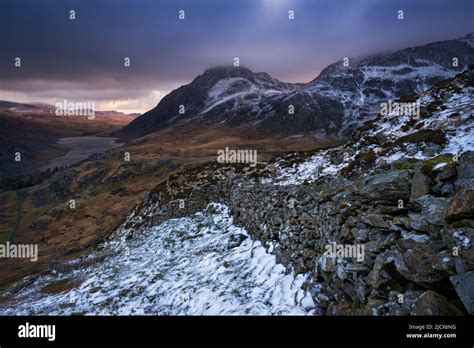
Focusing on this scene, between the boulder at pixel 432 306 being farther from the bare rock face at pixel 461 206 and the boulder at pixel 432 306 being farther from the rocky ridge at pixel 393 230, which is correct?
the bare rock face at pixel 461 206

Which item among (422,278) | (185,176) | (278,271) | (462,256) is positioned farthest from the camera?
(185,176)

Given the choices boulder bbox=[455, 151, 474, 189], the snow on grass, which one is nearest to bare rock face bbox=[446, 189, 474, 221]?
boulder bbox=[455, 151, 474, 189]

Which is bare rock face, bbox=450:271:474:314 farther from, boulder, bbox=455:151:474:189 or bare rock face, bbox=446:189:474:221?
boulder, bbox=455:151:474:189

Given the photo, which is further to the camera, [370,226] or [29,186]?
[29,186]

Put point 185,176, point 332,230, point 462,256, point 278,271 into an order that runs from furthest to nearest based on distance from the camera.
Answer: point 185,176
point 278,271
point 332,230
point 462,256

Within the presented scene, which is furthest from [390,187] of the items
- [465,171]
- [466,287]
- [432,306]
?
[432,306]

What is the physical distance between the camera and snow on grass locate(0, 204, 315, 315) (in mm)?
12234

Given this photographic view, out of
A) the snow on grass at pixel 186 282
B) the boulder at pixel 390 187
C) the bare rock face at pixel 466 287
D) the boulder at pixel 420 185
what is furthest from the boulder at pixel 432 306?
the snow on grass at pixel 186 282

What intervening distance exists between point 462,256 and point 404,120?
24.3m

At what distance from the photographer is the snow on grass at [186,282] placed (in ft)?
40.1
